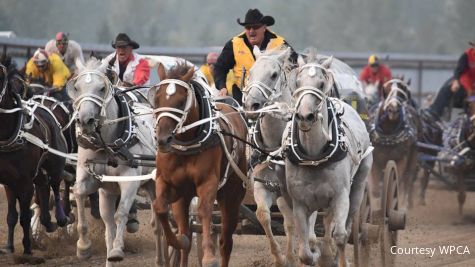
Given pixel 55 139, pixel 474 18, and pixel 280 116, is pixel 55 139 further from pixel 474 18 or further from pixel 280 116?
pixel 474 18

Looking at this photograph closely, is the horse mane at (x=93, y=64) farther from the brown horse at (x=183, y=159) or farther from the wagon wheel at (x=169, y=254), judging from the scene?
the wagon wheel at (x=169, y=254)

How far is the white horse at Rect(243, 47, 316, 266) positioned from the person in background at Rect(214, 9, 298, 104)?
0.79m

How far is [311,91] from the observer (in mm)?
8484

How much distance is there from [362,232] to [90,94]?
8.97 ft

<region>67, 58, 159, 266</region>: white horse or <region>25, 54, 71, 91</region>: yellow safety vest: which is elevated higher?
<region>25, 54, 71, 91</region>: yellow safety vest

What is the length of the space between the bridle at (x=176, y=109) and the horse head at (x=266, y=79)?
523 mm

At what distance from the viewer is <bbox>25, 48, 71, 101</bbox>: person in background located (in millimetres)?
14062

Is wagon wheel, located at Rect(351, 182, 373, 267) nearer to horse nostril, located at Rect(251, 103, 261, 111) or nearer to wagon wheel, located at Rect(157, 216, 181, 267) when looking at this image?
horse nostril, located at Rect(251, 103, 261, 111)

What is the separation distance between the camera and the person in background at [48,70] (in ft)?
46.1

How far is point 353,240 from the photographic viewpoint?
32.3ft

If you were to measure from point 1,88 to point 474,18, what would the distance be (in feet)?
203

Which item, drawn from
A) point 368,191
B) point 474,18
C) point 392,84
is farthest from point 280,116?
point 474,18

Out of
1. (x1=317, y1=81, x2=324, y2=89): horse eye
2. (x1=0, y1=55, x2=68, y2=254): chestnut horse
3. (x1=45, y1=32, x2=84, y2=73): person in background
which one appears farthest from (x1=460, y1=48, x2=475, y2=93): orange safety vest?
(x1=317, y1=81, x2=324, y2=89): horse eye

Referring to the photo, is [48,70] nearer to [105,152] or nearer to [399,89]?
Answer: [105,152]
